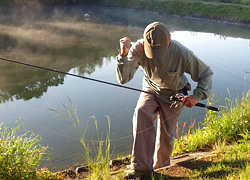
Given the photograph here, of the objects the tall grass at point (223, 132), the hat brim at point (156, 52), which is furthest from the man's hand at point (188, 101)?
the tall grass at point (223, 132)

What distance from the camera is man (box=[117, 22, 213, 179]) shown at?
104 inches

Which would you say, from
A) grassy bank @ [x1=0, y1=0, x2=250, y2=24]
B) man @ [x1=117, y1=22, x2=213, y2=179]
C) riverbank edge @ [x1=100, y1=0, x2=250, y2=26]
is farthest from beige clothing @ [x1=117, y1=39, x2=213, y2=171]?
riverbank edge @ [x1=100, y1=0, x2=250, y2=26]

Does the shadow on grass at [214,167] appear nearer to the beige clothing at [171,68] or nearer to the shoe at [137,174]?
the shoe at [137,174]

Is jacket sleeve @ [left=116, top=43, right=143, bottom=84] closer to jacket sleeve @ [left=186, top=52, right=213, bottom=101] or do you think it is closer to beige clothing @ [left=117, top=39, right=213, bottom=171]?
beige clothing @ [left=117, top=39, right=213, bottom=171]

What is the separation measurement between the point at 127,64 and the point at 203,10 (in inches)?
776

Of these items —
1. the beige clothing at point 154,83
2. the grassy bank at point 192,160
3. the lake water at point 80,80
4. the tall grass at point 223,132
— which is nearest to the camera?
the grassy bank at point 192,160

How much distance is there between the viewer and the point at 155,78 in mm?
2863

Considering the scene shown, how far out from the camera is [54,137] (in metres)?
4.86

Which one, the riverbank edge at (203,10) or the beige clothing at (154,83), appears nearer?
the beige clothing at (154,83)

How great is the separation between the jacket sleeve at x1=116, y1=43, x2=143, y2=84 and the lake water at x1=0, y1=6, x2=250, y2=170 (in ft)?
5.06

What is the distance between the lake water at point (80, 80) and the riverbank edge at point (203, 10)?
7.71ft

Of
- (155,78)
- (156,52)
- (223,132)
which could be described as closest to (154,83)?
(155,78)

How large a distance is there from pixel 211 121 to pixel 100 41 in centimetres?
990

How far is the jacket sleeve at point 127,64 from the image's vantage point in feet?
8.64
